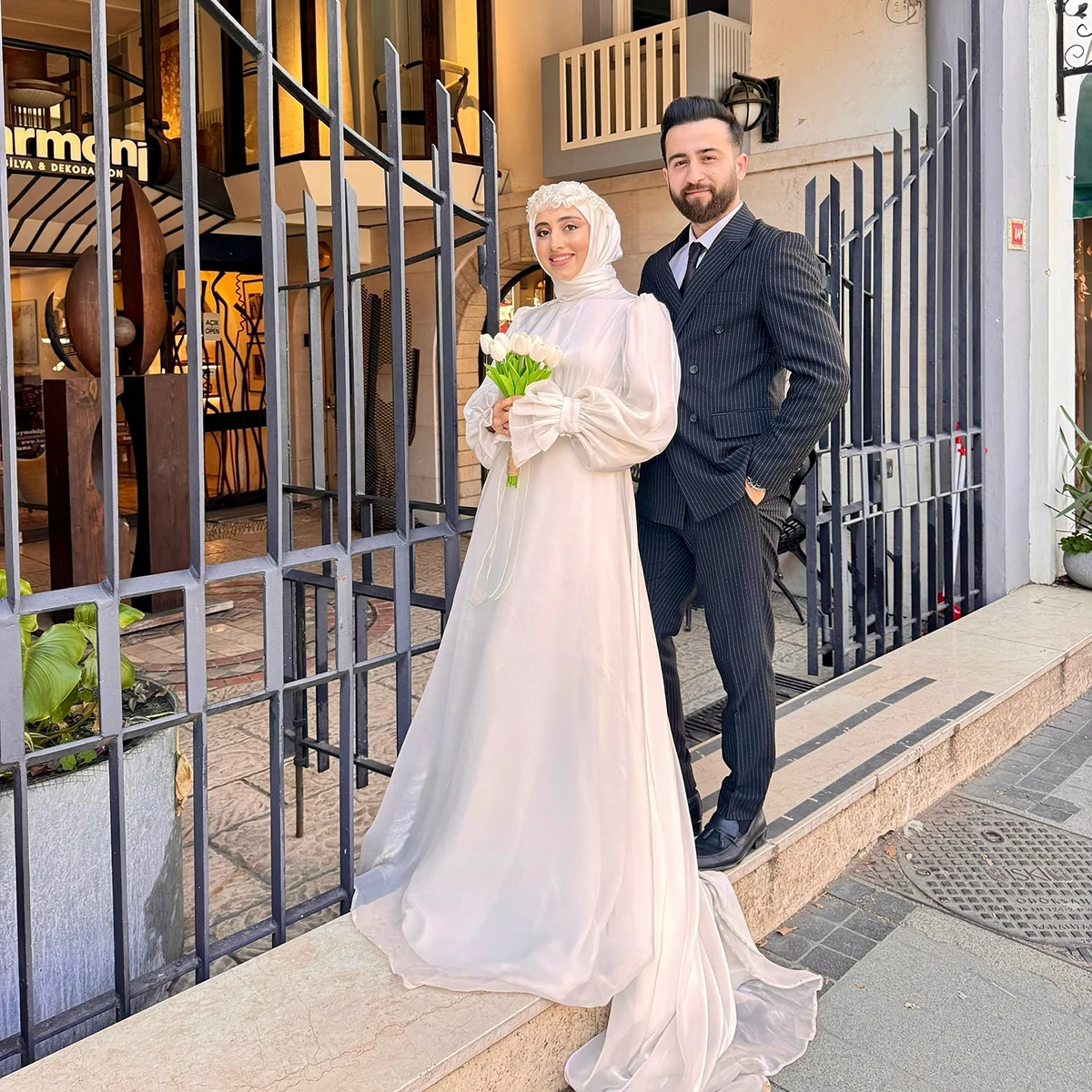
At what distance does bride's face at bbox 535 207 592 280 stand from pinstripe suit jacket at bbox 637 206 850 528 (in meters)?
0.43

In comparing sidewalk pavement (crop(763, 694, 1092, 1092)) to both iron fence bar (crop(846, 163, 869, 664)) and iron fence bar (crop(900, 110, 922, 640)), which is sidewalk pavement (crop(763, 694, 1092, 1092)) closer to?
iron fence bar (crop(846, 163, 869, 664))

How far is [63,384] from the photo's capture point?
21.2 feet

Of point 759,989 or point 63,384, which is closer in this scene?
point 759,989

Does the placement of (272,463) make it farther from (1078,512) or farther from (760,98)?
(760,98)

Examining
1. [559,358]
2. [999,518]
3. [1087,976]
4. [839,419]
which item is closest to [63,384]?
[839,419]

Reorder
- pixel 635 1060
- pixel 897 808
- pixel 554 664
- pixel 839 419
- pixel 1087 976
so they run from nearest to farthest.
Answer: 1. pixel 635 1060
2. pixel 554 664
3. pixel 1087 976
4. pixel 897 808
5. pixel 839 419

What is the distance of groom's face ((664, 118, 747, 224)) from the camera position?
2826 millimetres

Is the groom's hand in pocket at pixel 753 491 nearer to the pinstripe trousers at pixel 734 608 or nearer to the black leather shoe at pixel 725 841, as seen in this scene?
the pinstripe trousers at pixel 734 608

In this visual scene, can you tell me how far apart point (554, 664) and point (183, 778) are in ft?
3.22

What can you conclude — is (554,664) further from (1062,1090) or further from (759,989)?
(1062,1090)

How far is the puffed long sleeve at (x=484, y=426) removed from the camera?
2.72 meters

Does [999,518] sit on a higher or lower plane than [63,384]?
lower

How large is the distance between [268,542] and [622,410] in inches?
34.2

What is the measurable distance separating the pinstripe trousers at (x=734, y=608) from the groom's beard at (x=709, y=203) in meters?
0.75
